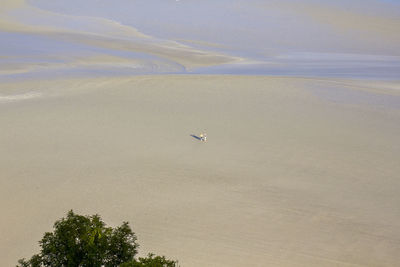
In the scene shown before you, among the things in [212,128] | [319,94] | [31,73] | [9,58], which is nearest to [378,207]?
[212,128]

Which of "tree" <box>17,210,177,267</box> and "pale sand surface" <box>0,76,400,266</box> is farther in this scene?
"pale sand surface" <box>0,76,400,266</box>

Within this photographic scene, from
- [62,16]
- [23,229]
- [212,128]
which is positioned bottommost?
[23,229]

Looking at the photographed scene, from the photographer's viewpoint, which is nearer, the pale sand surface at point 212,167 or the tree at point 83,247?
the tree at point 83,247

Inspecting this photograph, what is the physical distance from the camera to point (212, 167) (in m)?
16.9

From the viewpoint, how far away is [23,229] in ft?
42.9

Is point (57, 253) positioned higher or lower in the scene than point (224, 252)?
higher

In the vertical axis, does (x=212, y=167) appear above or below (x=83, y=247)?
below

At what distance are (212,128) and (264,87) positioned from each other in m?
6.06

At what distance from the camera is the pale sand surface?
12.9m

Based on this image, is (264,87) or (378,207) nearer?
(378,207)

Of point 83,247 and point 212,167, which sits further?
point 212,167

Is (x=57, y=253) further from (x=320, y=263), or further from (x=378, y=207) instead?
(x=378, y=207)

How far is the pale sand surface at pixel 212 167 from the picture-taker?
12.9 meters

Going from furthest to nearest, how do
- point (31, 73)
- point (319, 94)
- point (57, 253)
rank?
point (31, 73) < point (319, 94) < point (57, 253)
